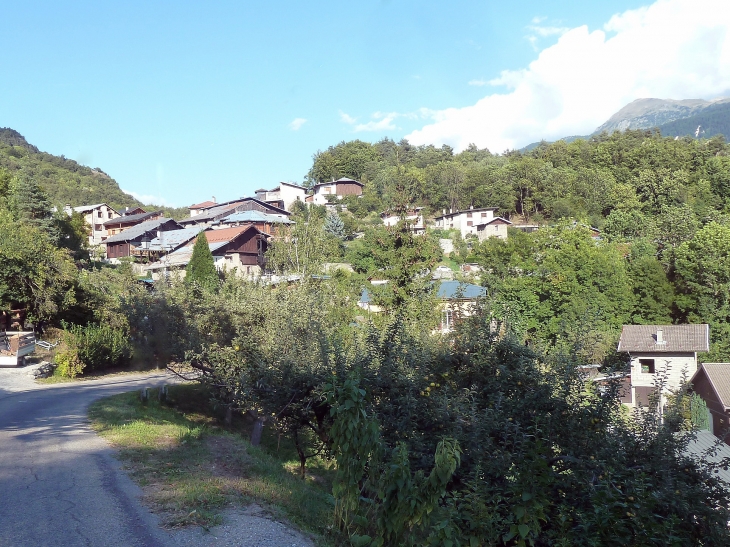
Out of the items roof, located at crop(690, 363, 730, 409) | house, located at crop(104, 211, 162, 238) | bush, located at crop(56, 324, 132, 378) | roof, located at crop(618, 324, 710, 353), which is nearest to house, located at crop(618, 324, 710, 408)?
roof, located at crop(618, 324, 710, 353)

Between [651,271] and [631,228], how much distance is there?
2086 cm

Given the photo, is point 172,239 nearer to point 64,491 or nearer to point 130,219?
point 130,219

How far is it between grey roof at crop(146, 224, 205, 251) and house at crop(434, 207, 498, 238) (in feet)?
103

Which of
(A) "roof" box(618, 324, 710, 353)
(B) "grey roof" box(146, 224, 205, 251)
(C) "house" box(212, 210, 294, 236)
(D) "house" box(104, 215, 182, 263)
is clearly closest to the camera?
(A) "roof" box(618, 324, 710, 353)

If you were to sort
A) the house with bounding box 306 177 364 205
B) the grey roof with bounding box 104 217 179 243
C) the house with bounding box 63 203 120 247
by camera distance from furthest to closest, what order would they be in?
the house with bounding box 306 177 364 205, the house with bounding box 63 203 120 247, the grey roof with bounding box 104 217 179 243

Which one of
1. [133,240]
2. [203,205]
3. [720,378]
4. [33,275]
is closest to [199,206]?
[203,205]

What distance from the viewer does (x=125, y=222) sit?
71.1 m

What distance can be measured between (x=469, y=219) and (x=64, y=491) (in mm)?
64802

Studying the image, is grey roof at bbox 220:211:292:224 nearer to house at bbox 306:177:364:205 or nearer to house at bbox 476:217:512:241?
house at bbox 306:177:364:205

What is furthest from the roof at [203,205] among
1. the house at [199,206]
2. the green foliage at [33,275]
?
the green foliage at [33,275]

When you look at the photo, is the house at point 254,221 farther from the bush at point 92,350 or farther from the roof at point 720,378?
the roof at point 720,378

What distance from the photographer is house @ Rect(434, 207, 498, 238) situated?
68.1 meters

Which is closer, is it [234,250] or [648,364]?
[648,364]

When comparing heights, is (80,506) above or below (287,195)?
below
